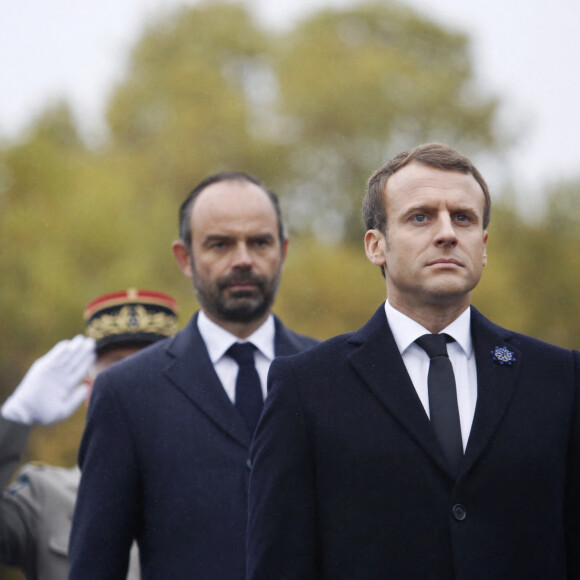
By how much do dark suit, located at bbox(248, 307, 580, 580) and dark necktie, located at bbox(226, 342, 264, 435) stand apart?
1079 mm

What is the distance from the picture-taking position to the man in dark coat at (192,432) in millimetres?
3732

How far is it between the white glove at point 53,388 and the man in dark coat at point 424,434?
7.63 feet

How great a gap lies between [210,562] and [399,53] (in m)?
23.3

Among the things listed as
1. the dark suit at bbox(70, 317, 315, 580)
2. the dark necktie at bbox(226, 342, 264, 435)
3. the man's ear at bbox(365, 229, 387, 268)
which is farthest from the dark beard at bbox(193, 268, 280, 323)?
the man's ear at bbox(365, 229, 387, 268)

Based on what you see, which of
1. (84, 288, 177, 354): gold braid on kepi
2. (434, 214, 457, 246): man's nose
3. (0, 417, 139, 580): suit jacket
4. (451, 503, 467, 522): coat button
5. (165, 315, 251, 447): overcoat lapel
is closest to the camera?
(451, 503, 467, 522): coat button

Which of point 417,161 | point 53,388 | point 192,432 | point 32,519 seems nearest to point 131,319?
point 53,388

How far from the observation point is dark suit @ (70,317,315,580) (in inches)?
146

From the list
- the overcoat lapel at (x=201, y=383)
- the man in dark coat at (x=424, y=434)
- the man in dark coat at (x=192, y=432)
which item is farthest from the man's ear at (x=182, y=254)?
the man in dark coat at (x=424, y=434)

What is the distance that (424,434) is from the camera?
8.74 feet

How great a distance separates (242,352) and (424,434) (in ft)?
5.18

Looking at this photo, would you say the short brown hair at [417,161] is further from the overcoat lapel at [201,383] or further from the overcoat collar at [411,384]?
the overcoat lapel at [201,383]

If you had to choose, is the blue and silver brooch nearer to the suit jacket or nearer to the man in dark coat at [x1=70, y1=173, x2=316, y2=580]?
the man in dark coat at [x1=70, y1=173, x2=316, y2=580]

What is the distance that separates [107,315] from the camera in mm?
5480

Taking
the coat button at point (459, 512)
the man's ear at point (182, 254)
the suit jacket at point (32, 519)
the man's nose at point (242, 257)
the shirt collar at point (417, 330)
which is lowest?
the coat button at point (459, 512)
